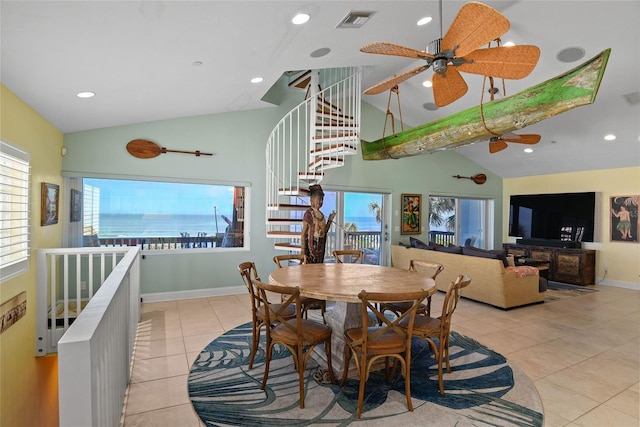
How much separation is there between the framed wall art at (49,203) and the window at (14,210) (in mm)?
389

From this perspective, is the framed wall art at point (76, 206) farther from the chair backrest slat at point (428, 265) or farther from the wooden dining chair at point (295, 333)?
the chair backrest slat at point (428, 265)

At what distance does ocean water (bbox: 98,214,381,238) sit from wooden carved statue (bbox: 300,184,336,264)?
2.27 meters

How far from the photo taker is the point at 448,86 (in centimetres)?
267

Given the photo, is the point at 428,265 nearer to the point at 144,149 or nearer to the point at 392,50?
the point at 392,50

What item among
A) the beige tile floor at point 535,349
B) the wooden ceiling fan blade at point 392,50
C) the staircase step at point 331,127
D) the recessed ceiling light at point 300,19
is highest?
the recessed ceiling light at point 300,19

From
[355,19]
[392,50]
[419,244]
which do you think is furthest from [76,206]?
[419,244]

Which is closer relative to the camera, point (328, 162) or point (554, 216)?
point (328, 162)

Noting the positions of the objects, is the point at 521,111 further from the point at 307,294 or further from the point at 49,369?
the point at 49,369

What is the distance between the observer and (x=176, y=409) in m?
2.38

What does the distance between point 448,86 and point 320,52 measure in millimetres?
1511

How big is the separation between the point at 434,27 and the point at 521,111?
6.39 feet

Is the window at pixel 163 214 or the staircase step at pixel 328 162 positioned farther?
the window at pixel 163 214

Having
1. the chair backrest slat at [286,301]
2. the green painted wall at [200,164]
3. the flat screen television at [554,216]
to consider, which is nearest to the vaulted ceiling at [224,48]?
the green painted wall at [200,164]

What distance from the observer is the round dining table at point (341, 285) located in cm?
255
